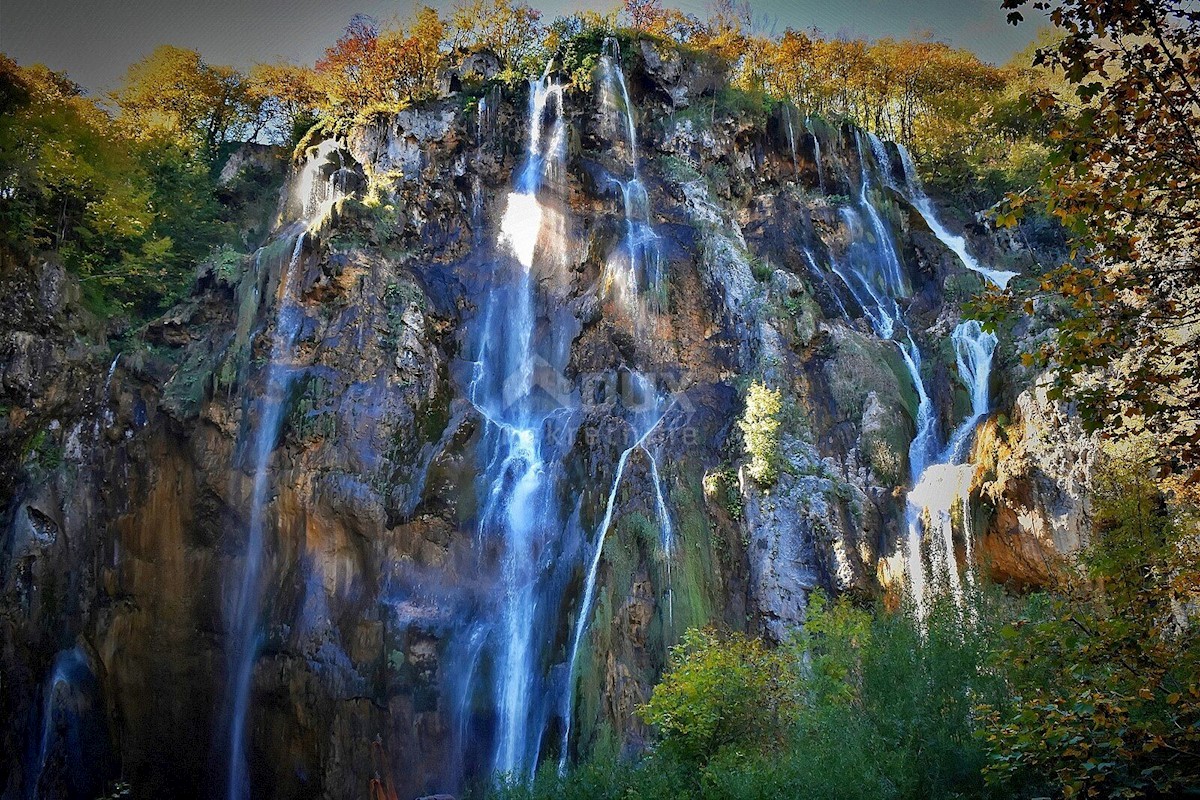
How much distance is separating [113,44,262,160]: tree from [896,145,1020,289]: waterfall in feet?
101

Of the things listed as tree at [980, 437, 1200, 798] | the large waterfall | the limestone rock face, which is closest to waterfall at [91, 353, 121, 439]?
the large waterfall

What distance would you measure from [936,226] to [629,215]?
13.8 meters

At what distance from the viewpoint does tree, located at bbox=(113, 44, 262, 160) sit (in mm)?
36750

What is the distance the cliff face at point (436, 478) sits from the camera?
68.9 feet

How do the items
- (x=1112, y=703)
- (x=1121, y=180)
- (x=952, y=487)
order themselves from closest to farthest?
(x=1112, y=703), (x=1121, y=180), (x=952, y=487)

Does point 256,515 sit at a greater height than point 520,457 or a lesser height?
lesser

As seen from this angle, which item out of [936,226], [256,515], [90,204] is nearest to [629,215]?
[936,226]

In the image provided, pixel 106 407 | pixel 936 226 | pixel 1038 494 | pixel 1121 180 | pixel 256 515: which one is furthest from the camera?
pixel 936 226

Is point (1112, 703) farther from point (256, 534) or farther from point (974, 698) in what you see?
point (256, 534)

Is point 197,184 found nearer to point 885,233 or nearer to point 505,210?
point 505,210

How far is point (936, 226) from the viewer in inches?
1355

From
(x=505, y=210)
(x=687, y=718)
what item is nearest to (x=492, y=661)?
(x=687, y=718)

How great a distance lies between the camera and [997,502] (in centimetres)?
1919

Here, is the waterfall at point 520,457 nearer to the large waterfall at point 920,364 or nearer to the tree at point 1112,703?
the large waterfall at point 920,364
